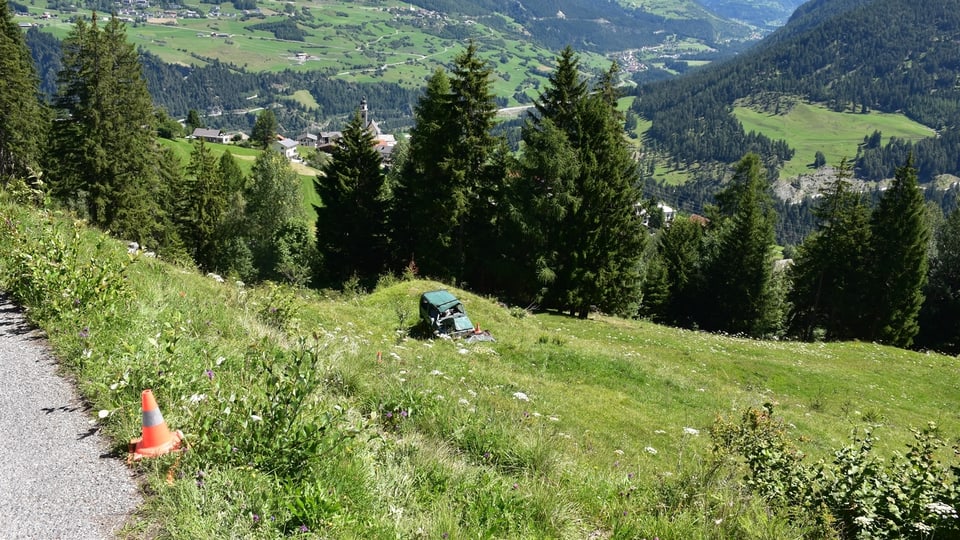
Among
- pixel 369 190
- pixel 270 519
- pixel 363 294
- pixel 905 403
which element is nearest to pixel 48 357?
pixel 270 519

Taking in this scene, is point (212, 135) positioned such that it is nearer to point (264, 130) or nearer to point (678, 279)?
point (264, 130)

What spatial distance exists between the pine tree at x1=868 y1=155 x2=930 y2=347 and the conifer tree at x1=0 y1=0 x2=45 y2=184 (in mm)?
64023

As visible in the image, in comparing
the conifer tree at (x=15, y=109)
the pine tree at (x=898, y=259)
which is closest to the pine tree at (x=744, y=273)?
the pine tree at (x=898, y=259)

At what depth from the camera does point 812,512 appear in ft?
19.5

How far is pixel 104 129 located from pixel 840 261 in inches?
2253

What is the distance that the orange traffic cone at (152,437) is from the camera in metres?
5.39

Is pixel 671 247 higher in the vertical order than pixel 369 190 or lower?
lower

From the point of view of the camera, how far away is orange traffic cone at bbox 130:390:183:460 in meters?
5.39

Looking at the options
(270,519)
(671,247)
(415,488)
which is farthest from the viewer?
(671,247)

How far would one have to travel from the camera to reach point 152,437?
215 inches

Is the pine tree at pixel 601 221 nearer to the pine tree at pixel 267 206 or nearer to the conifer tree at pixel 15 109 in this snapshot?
the pine tree at pixel 267 206

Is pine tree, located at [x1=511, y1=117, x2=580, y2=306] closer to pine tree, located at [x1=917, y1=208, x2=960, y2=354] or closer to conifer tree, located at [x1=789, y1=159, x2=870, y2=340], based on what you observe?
conifer tree, located at [x1=789, y1=159, x2=870, y2=340]

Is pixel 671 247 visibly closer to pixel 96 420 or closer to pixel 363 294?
→ pixel 363 294

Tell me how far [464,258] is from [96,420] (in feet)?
105
